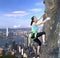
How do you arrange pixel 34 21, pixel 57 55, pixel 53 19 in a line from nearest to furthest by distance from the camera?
pixel 34 21 < pixel 57 55 < pixel 53 19

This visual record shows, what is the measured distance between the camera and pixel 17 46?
19.5 meters

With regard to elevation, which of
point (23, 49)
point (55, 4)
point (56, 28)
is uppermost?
point (55, 4)

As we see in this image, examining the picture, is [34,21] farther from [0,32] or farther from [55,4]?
[0,32]

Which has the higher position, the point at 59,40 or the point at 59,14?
the point at 59,14

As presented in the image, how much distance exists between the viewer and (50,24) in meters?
14.6

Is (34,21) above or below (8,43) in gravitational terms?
above

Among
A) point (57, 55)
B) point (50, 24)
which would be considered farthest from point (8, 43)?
point (57, 55)

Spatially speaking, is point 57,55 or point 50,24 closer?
point 57,55

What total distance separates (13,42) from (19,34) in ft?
5.76

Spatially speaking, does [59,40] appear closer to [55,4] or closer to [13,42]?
[55,4]

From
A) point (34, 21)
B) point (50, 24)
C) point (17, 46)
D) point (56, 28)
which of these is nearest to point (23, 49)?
point (17, 46)

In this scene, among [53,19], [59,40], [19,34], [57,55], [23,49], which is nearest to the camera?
[57,55]

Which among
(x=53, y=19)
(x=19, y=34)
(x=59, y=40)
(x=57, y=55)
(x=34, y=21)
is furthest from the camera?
(x=19, y=34)

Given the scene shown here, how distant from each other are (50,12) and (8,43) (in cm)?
698
